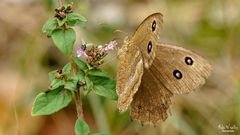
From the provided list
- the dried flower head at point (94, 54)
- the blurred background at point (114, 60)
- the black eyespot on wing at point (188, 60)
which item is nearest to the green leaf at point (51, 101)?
the dried flower head at point (94, 54)

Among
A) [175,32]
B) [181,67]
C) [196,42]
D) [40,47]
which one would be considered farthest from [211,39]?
[181,67]

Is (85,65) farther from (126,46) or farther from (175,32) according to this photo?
(175,32)

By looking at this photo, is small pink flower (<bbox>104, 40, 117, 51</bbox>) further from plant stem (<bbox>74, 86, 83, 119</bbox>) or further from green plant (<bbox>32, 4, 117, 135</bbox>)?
plant stem (<bbox>74, 86, 83, 119</bbox>)

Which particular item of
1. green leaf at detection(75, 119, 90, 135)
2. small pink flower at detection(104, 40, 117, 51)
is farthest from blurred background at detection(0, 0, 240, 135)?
green leaf at detection(75, 119, 90, 135)

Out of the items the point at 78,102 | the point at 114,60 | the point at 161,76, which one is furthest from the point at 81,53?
the point at 114,60

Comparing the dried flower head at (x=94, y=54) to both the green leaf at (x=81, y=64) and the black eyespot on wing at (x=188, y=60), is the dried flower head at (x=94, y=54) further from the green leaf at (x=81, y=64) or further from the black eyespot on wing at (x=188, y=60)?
the black eyespot on wing at (x=188, y=60)

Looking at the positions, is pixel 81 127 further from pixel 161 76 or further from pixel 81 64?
pixel 161 76

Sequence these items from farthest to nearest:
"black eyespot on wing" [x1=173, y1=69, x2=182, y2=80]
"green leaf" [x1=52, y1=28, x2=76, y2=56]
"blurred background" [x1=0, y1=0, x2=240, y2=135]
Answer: "blurred background" [x1=0, y1=0, x2=240, y2=135] → "black eyespot on wing" [x1=173, y1=69, x2=182, y2=80] → "green leaf" [x1=52, y1=28, x2=76, y2=56]
